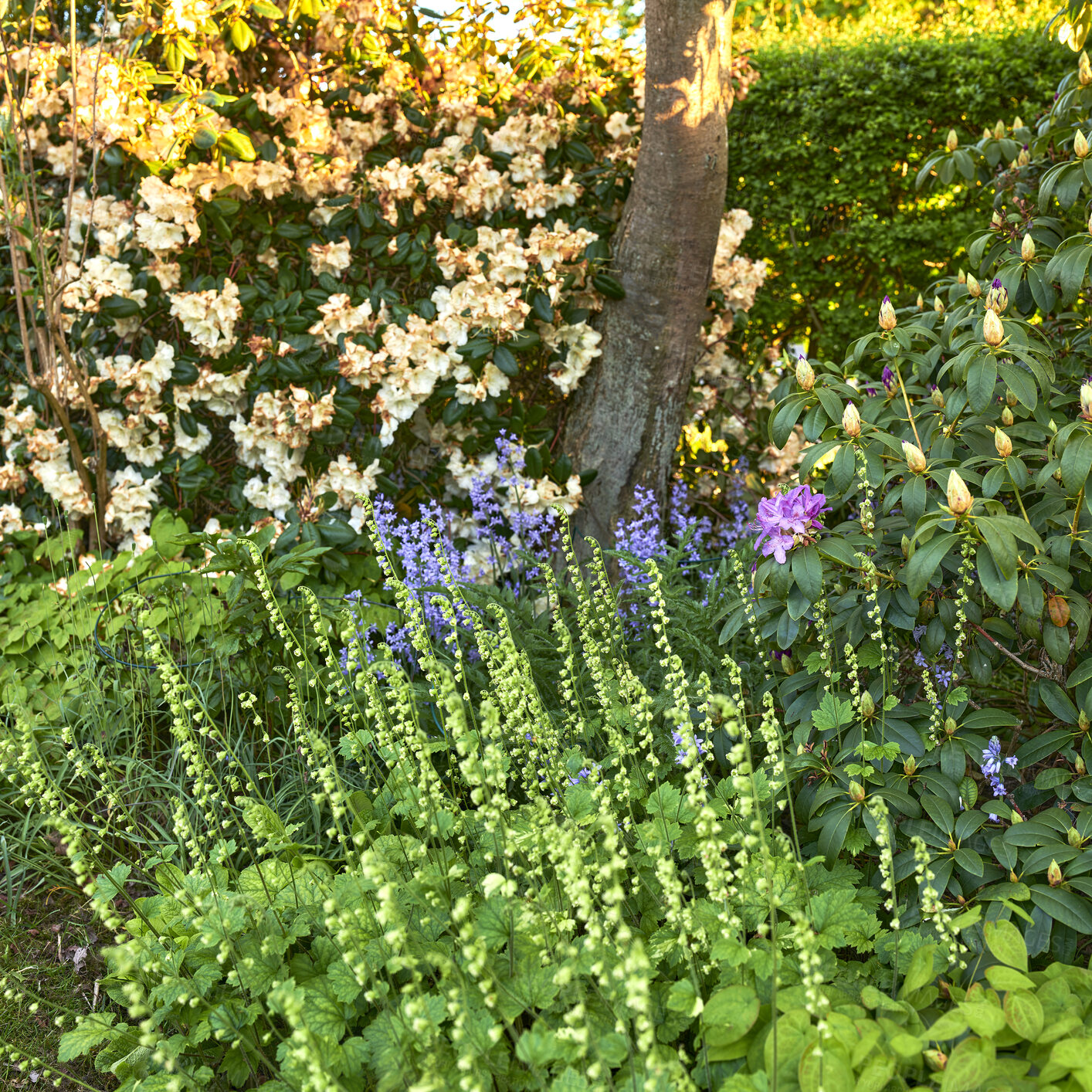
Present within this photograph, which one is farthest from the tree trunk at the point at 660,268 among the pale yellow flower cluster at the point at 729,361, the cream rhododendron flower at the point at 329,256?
the cream rhododendron flower at the point at 329,256

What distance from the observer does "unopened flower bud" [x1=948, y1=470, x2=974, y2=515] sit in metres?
1.72

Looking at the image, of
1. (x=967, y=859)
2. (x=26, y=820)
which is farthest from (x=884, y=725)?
(x=26, y=820)

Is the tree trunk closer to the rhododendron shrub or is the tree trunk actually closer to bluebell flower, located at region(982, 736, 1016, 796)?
the rhododendron shrub

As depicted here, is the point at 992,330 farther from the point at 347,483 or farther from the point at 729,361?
the point at 347,483

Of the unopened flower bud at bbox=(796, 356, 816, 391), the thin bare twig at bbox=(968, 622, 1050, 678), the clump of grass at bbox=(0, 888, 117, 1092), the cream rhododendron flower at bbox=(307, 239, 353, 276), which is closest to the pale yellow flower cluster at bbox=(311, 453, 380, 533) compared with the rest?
the cream rhododendron flower at bbox=(307, 239, 353, 276)

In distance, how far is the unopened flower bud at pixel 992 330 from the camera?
194 centimetres

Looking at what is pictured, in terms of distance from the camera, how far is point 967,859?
1.78m

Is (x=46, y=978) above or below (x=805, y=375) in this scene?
below

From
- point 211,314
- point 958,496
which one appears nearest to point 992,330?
point 958,496

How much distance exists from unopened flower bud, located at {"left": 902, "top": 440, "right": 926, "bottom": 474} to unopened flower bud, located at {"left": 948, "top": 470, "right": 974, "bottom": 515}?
187 mm

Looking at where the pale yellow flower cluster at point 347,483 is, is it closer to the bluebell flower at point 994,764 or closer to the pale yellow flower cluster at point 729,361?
the pale yellow flower cluster at point 729,361

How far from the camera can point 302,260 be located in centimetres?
378

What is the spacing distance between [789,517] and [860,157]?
3038 millimetres

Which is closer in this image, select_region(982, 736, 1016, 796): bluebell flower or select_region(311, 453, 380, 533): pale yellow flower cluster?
select_region(982, 736, 1016, 796): bluebell flower
